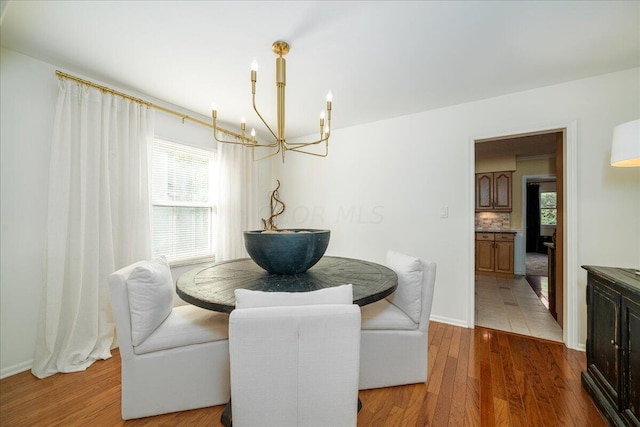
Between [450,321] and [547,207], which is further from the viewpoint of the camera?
[547,207]

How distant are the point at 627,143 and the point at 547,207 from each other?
8.49 m

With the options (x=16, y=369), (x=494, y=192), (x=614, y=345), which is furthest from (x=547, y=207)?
(x=16, y=369)

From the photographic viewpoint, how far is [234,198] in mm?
3412

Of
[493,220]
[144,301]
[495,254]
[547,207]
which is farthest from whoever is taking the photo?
[547,207]

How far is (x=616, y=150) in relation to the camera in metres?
1.62

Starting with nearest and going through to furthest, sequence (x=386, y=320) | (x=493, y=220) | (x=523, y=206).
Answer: (x=386, y=320), (x=523, y=206), (x=493, y=220)

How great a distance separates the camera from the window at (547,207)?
8078 millimetres

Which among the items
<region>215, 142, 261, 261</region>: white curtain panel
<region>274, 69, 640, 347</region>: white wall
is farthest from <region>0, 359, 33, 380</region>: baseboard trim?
<region>274, 69, 640, 347</region>: white wall

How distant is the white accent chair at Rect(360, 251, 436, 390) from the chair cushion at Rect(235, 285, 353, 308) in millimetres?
690

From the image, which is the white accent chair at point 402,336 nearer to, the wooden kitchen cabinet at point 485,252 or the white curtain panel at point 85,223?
the white curtain panel at point 85,223

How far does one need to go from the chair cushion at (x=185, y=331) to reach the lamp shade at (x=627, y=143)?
2.59 meters

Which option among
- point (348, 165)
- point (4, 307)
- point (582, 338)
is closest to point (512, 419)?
point (582, 338)

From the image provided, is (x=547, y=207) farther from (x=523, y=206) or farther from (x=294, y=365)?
(x=294, y=365)

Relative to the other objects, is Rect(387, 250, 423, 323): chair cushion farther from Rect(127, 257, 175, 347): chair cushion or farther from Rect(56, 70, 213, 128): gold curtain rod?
Rect(56, 70, 213, 128): gold curtain rod
